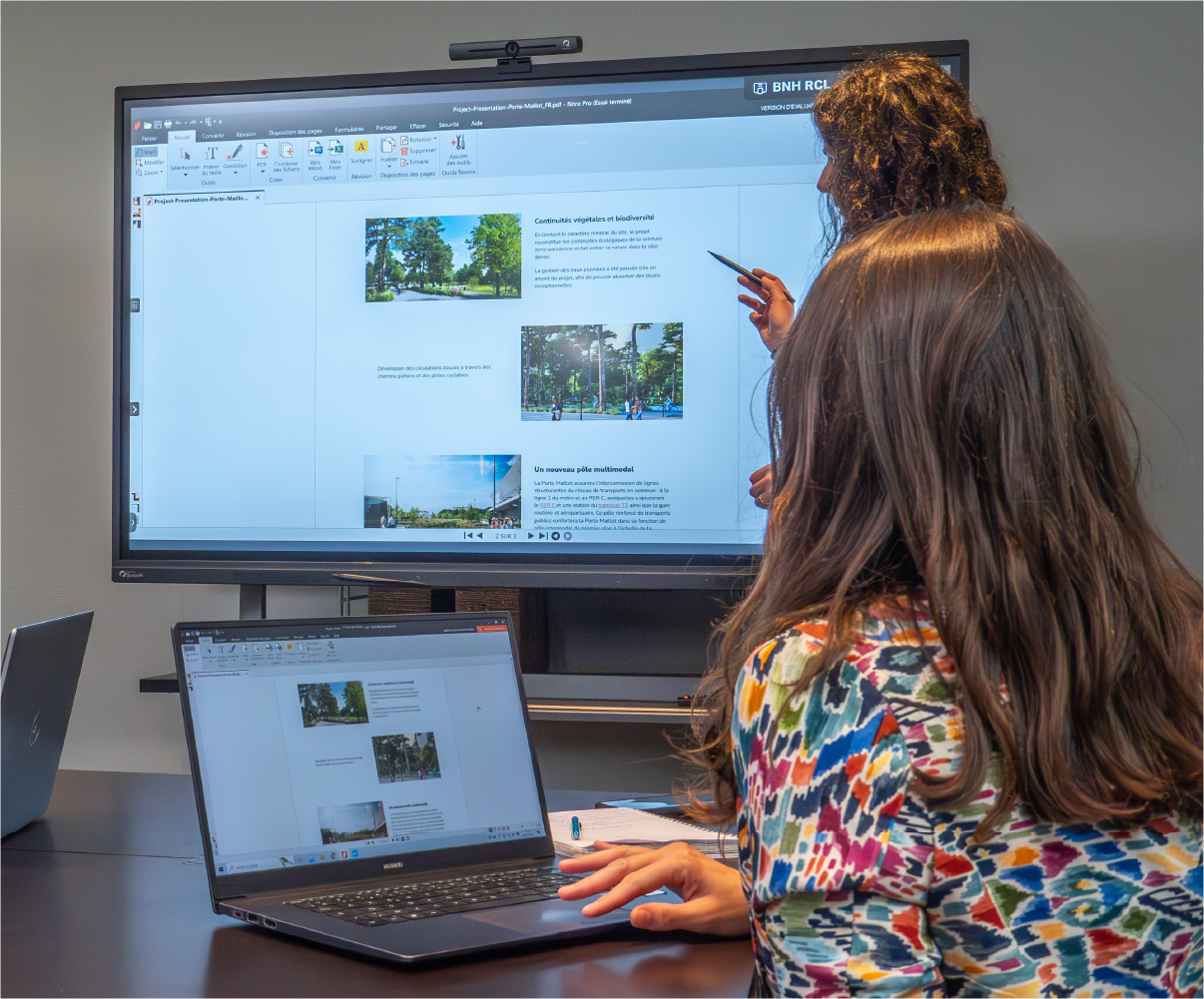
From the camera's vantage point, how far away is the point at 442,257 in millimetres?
1710

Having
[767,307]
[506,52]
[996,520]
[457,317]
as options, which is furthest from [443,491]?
[996,520]

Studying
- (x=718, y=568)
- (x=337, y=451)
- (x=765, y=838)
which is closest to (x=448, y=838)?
(x=765, y=838)

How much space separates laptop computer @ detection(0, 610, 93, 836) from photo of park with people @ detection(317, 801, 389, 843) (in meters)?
0.40

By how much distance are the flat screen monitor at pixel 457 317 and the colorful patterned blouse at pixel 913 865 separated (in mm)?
1029

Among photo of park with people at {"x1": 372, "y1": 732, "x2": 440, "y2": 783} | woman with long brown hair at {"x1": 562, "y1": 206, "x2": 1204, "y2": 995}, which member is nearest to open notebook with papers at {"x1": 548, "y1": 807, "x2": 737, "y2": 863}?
photo of park with people at {"x1": 372, "y1": 732, "x2": 440, "y2": 783}

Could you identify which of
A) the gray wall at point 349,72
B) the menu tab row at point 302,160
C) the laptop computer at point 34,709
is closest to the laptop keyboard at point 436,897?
the laptop computer at point 34,709

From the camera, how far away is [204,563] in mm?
1755

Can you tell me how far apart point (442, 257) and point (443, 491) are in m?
0.38

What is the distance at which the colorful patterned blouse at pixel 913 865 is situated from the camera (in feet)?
1.83

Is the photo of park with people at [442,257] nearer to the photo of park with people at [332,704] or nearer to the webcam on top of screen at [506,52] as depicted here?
the webcam on top of screen at [506,52]

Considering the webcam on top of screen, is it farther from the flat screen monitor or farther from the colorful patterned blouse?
the colorful patterned blouse

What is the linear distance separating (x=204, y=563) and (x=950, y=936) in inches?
57.7

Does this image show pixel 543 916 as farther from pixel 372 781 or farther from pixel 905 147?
pixel 905 147

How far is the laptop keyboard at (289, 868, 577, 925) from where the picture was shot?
0.82 metres
